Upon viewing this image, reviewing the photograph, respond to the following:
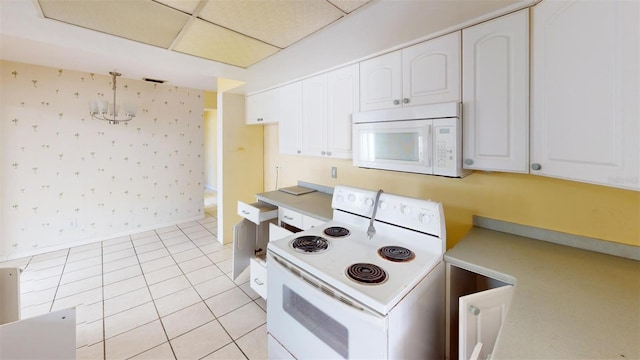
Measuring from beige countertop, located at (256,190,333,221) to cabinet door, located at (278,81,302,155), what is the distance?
475 mm

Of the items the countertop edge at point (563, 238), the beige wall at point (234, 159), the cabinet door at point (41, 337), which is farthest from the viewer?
the beige wall at point (234, 159)

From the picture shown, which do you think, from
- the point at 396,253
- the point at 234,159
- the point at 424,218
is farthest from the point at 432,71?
the point at 234,159

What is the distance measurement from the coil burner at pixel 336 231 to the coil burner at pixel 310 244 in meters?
0.10

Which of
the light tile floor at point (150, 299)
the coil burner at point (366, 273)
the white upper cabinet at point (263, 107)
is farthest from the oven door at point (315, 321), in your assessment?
the white upper cabinet at point (263, 107)

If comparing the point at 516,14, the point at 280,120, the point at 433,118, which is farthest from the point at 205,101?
the point at 516,14

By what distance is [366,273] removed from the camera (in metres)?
1.22

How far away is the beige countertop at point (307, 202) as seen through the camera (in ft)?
6.86

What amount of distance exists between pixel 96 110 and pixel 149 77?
0.77m

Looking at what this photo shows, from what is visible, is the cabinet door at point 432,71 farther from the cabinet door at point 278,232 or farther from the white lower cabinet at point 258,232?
the cabinet door at point 278,232

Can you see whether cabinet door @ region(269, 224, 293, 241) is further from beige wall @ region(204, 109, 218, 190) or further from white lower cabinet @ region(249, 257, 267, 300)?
beige wall @ region(204, 109, 218, 190)

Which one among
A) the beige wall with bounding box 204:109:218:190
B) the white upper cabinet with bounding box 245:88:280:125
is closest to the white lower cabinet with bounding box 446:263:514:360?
the white upper cabinet with bounding box 245:88:280:125

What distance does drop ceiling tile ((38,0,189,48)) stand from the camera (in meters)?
1.42

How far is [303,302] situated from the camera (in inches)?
51.9

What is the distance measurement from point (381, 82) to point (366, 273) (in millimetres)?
1328
